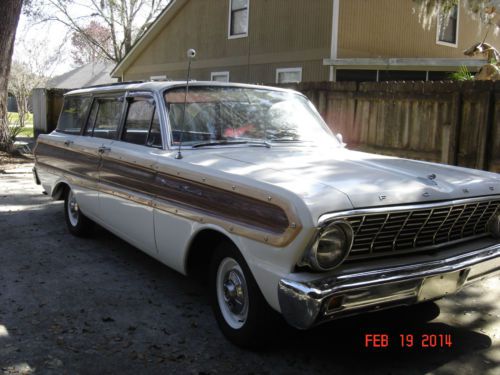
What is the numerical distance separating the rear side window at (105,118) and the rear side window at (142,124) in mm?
238

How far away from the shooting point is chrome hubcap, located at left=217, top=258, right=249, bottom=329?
3480 millimetres

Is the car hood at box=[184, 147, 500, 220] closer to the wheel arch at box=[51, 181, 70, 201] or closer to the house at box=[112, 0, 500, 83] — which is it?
the wheel arch at box=[51, 181, 70, 201]

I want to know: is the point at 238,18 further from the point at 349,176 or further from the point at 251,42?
the point at 349,176

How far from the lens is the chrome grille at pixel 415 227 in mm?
3105

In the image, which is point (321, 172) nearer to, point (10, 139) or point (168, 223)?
point (168, 223)

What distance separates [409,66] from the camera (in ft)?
48.6

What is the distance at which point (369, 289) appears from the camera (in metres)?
2.95

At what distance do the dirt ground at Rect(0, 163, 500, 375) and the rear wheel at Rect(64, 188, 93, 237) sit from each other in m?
0.63

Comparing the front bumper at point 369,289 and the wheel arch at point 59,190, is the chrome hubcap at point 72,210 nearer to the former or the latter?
the wheel arch at point 59,190

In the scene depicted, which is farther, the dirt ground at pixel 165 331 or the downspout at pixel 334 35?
the downspout at pixel 334 35

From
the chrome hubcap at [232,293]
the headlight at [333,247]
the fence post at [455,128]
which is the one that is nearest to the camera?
the headlight at [333,247]

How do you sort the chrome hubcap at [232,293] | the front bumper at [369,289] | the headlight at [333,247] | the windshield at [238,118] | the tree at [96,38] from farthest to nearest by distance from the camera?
1. the tree at [96,38]
2. the windshield at [238,118]
3. the chrome hubcap at [232,293]
4. the headlight at [333,247]
5. the front bumper at [369,289]

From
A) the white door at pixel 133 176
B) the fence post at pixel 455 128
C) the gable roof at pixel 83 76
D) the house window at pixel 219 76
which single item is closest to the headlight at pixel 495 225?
the white door at pixel 133 176
